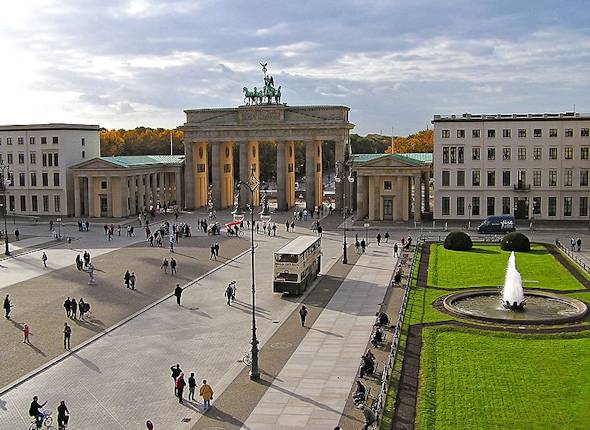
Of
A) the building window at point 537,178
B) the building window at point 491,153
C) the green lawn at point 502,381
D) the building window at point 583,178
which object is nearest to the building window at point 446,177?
the building window at point 491,153

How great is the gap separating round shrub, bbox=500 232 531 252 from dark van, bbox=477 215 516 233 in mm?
13679

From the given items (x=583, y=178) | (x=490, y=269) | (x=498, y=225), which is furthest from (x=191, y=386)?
(x=583, y=178)

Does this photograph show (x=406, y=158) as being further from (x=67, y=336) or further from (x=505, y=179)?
(x=67, y=336)

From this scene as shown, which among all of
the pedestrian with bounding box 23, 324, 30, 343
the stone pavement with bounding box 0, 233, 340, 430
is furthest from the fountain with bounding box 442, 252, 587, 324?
the pedestrian with bounding box 23, 324, 30, 343

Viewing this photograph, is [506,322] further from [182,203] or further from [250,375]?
[182,203]

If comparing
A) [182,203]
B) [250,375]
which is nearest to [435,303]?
[250,375]

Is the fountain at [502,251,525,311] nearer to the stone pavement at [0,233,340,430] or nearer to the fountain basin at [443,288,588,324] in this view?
the fountain basin at [443,288,588,324]

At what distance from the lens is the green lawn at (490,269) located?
5312 cm

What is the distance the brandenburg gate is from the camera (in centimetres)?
10956

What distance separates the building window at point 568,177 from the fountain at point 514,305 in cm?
4837

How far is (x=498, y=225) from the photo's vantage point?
84.2m

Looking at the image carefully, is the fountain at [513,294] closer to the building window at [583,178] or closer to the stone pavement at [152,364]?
the stone pavement at [152,364]

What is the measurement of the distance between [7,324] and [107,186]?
63.1 metres

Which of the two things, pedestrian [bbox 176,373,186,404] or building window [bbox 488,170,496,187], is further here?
building window [bbox 488,170,496,187]
